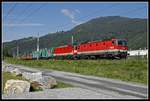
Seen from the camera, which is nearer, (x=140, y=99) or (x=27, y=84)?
(x=140, y=99)

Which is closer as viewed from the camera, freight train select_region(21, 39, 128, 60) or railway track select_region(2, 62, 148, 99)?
railway track select_region(2, 62, 148, 99)

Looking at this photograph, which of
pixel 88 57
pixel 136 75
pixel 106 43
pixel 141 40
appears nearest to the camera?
pixel 136 75

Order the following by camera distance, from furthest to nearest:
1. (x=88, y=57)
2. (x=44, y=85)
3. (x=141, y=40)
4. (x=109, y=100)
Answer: (x=141, y=40) → (x=88, y=57) → (x=44, y=85) → (x=109, y=100)

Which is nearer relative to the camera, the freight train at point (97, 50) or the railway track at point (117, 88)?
the railway track at point (117, 88)

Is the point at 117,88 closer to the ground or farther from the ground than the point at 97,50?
closer to the ground

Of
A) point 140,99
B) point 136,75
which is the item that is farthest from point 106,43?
point 140,99

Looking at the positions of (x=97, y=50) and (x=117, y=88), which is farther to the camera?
(x=97, y=50)

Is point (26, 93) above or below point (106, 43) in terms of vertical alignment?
below

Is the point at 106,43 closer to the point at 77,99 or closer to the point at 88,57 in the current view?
the point at 88,57

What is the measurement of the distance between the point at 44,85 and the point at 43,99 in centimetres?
495

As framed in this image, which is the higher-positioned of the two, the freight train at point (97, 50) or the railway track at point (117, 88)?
the freight train at point (97, 50)

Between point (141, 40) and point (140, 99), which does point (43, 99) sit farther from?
point (141, 40)

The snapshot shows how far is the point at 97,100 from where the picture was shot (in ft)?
45.9

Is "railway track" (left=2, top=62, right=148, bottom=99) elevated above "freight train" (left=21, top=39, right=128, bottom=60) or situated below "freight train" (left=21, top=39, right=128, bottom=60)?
below
